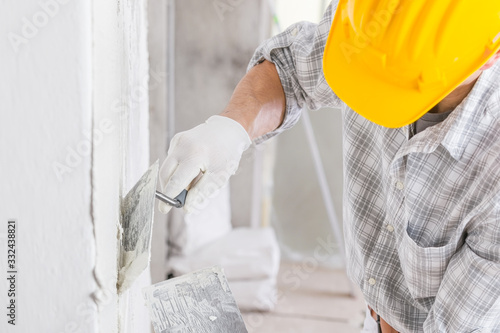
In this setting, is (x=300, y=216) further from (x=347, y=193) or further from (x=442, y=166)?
(x=442, y=166)

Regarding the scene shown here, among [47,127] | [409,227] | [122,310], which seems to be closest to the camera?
[47,127]

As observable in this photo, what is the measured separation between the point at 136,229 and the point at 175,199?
173 millimetres

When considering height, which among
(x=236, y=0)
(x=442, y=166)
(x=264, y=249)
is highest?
(x=236, y=0)

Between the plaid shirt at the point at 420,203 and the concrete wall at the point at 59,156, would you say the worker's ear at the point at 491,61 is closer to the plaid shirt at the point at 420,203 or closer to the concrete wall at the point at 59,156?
the plaid shirt at the point at 420,203

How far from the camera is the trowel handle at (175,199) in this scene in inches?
35.3

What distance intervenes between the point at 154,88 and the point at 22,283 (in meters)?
2.00

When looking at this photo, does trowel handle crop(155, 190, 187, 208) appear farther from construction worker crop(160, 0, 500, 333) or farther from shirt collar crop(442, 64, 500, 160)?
shirt collar crop(442, 64, 500, 160)

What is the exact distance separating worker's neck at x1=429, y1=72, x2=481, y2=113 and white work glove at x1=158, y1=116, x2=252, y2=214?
0.44 m

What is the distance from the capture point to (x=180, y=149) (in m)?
1.07

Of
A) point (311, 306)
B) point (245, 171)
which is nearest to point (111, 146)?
point (245, 171)

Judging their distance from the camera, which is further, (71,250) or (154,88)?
(154,88)

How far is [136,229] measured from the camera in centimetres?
80

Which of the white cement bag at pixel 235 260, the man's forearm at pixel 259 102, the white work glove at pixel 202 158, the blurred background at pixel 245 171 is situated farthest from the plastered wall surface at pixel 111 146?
the white cement bag at pixel 235 260

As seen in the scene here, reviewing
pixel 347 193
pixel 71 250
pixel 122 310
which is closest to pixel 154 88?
pixel 347 193
